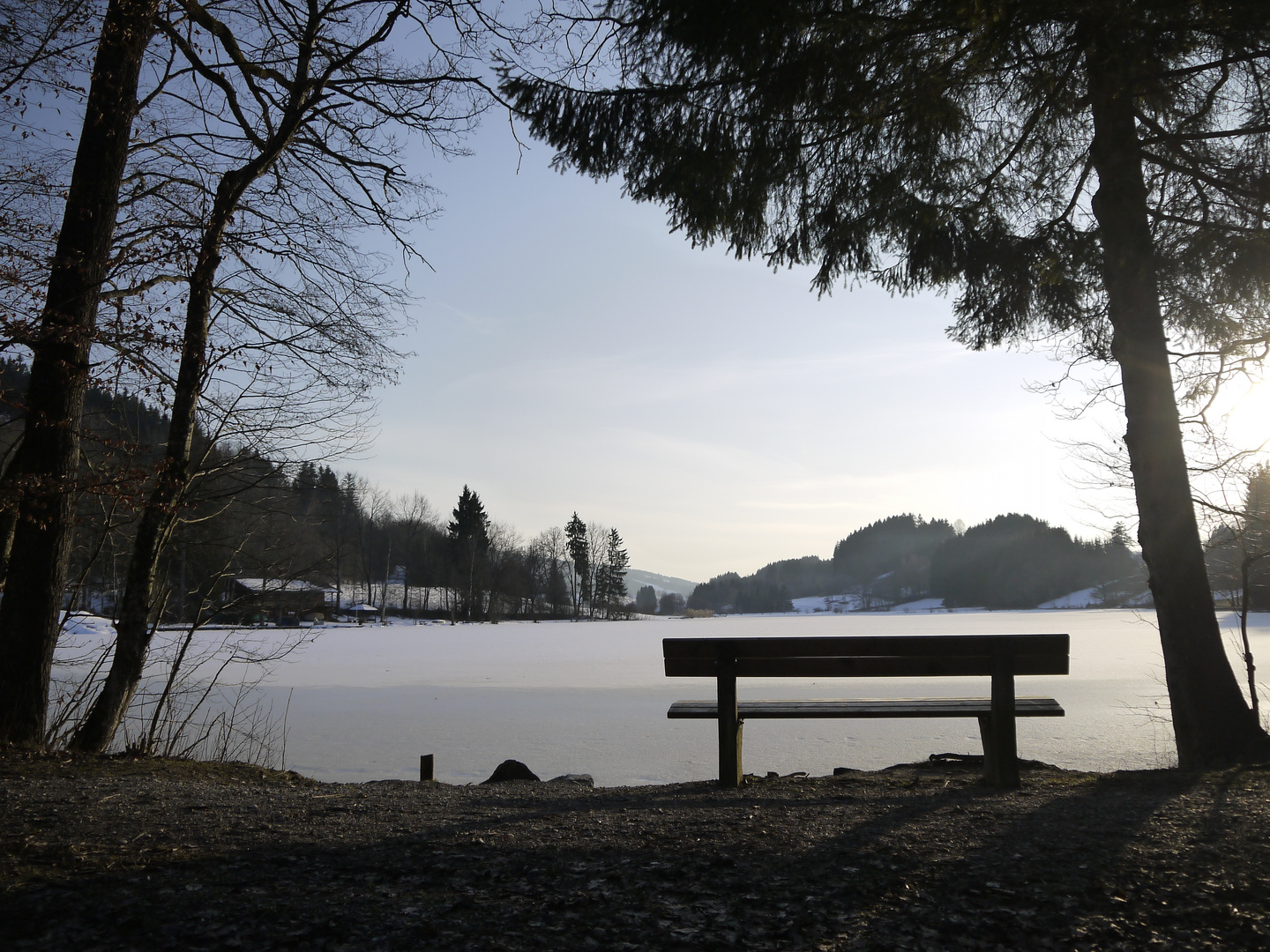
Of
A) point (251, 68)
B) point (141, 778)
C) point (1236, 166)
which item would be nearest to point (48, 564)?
point (141, 778)

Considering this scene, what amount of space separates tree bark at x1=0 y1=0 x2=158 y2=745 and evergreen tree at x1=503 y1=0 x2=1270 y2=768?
8.45 ft

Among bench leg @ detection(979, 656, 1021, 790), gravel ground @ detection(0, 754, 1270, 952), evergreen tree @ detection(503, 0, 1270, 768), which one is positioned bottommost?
gravel ground @ detection(0, 754, 1270, 952)

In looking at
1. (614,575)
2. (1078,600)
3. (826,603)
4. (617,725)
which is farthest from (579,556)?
(826,603)

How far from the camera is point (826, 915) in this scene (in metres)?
2.12

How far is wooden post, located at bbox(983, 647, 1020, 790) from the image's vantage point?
407 cm

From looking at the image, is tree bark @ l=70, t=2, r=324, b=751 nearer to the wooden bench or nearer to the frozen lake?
the frozen lake

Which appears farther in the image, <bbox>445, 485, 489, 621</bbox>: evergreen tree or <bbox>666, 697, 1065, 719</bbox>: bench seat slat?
<bbox>445, 485, 489, 621</bbox>: evergreen tree

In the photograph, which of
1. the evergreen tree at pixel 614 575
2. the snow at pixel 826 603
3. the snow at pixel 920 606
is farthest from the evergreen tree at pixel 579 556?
the snow at pixel 826 603

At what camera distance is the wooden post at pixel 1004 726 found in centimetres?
407

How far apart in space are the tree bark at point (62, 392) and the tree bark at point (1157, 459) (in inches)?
245

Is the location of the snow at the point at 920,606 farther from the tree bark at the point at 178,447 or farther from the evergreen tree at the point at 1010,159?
the tree bark at the point at 178,447

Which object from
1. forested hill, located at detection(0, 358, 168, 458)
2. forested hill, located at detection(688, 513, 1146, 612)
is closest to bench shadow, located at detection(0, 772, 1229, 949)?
forested hill, located at detection(0, 358, 168, 458)

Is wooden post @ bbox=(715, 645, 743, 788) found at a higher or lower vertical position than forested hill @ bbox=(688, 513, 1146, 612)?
lower

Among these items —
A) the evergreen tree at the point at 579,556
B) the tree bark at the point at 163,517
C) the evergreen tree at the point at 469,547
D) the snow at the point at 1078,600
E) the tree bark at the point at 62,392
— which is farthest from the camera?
the snow at the point at 1078,600
